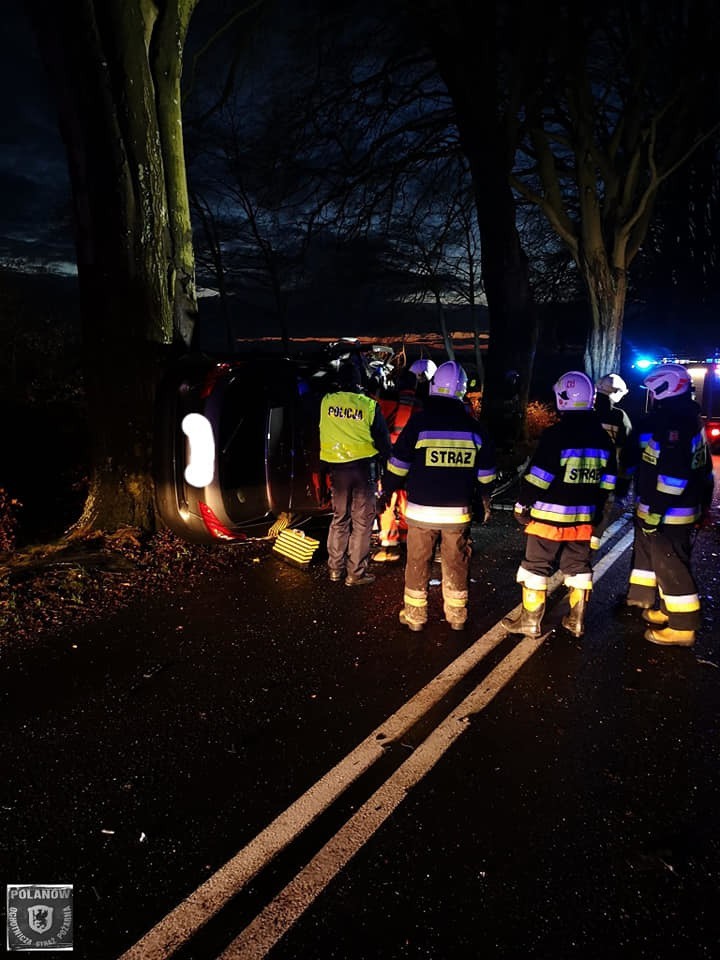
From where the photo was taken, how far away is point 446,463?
4.58 metres

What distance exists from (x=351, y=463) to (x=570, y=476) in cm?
196

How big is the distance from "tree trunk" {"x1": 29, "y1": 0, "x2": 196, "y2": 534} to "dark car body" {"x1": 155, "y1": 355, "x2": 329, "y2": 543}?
1000mm

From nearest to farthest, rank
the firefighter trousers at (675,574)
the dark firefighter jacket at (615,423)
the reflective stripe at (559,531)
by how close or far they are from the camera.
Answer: the firefighter trousers at (675,574), the reflective stripe at (559,531), the dark firefighter jacket at (615,423)

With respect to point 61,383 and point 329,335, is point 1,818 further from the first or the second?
point 329,335

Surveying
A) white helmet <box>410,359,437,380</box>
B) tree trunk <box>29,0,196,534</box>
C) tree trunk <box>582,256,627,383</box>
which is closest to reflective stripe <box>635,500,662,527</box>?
white helmet <box>410,359,437,380</box>

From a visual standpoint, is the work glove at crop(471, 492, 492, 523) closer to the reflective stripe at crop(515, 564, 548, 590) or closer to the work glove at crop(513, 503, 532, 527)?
the work glove at crop(513, 503, 532, 527)

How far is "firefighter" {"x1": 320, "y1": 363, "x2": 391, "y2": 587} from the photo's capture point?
5.48 m

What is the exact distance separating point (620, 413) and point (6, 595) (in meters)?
5.83

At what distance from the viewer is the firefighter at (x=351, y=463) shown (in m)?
5.48

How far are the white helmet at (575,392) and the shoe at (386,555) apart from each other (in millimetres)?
2595

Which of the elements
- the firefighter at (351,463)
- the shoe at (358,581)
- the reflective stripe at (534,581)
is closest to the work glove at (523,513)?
the reflective stripe at (534,581)


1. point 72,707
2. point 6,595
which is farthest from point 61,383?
point 72,707

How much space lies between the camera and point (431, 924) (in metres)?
2.21

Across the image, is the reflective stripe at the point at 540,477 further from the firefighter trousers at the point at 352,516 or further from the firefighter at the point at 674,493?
the firefighter trousers at the point at 352,516
